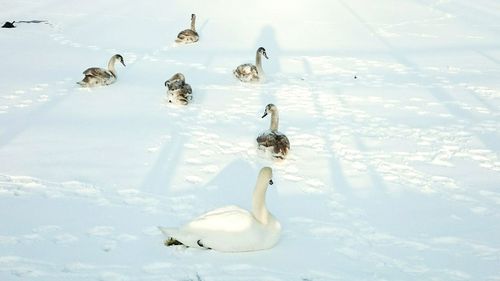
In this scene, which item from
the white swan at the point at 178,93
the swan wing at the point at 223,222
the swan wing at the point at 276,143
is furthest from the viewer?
the white swan at the point at 178,93

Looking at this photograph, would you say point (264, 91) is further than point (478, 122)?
Yes

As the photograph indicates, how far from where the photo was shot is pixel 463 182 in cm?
740

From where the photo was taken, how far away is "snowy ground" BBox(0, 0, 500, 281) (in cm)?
541

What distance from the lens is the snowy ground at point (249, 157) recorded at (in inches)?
213

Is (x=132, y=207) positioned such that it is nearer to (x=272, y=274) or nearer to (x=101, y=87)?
(x=272, y=274)

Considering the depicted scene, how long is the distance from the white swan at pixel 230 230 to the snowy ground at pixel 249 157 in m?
0.14

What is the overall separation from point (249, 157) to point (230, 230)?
9.19ft

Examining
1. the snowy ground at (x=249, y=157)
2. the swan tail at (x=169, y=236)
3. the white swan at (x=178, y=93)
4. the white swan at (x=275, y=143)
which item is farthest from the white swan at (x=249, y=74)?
the swan tail at (x=169, y=236)

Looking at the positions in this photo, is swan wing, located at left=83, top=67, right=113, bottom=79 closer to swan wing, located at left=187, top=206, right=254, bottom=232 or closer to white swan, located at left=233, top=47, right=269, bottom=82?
white swan, located at left=233, top=47, right=269, bottom=82

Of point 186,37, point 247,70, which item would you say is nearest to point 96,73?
point 247,70

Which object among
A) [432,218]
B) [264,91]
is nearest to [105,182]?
[432,218]

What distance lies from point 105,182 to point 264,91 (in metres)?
5.06

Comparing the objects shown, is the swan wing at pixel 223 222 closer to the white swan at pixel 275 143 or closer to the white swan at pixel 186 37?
the white swan at pixel 275 143

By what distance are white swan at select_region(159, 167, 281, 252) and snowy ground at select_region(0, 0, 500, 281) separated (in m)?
0.14
